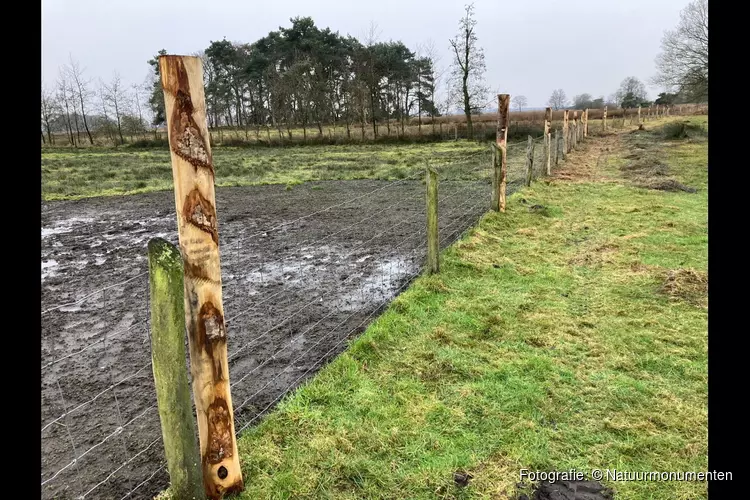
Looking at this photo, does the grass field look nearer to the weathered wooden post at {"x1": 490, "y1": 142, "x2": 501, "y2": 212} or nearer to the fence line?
the fence line

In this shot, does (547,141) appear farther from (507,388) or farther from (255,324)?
(507,388)

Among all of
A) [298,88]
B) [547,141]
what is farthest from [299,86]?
[547,141]

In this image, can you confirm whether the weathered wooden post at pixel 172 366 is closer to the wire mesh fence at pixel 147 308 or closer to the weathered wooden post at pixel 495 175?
the wire mesh fence at pixel 147 308

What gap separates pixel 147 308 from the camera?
19.6 feet

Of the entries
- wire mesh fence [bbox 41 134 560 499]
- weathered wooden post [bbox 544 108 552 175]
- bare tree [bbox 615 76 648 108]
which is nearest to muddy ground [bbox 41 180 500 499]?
wire mesh fence [bbox 41 134 560 499]

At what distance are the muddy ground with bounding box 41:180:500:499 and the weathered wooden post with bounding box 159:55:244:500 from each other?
1.66ft

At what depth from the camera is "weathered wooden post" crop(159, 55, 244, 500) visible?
2.27 m

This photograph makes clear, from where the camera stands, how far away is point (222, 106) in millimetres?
55594

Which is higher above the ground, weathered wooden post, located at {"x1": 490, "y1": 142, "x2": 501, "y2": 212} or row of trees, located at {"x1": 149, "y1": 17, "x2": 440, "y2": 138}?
row of trees, located at {"x1": 149, "y1": 17, "x2": 440, "y2": 138}

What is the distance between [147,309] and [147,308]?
4cm

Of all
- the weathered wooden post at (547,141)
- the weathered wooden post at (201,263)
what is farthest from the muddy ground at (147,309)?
the weathered wooden post at (547,141)

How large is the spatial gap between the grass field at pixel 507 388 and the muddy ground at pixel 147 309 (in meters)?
0.56

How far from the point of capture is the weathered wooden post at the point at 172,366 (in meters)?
2.29
